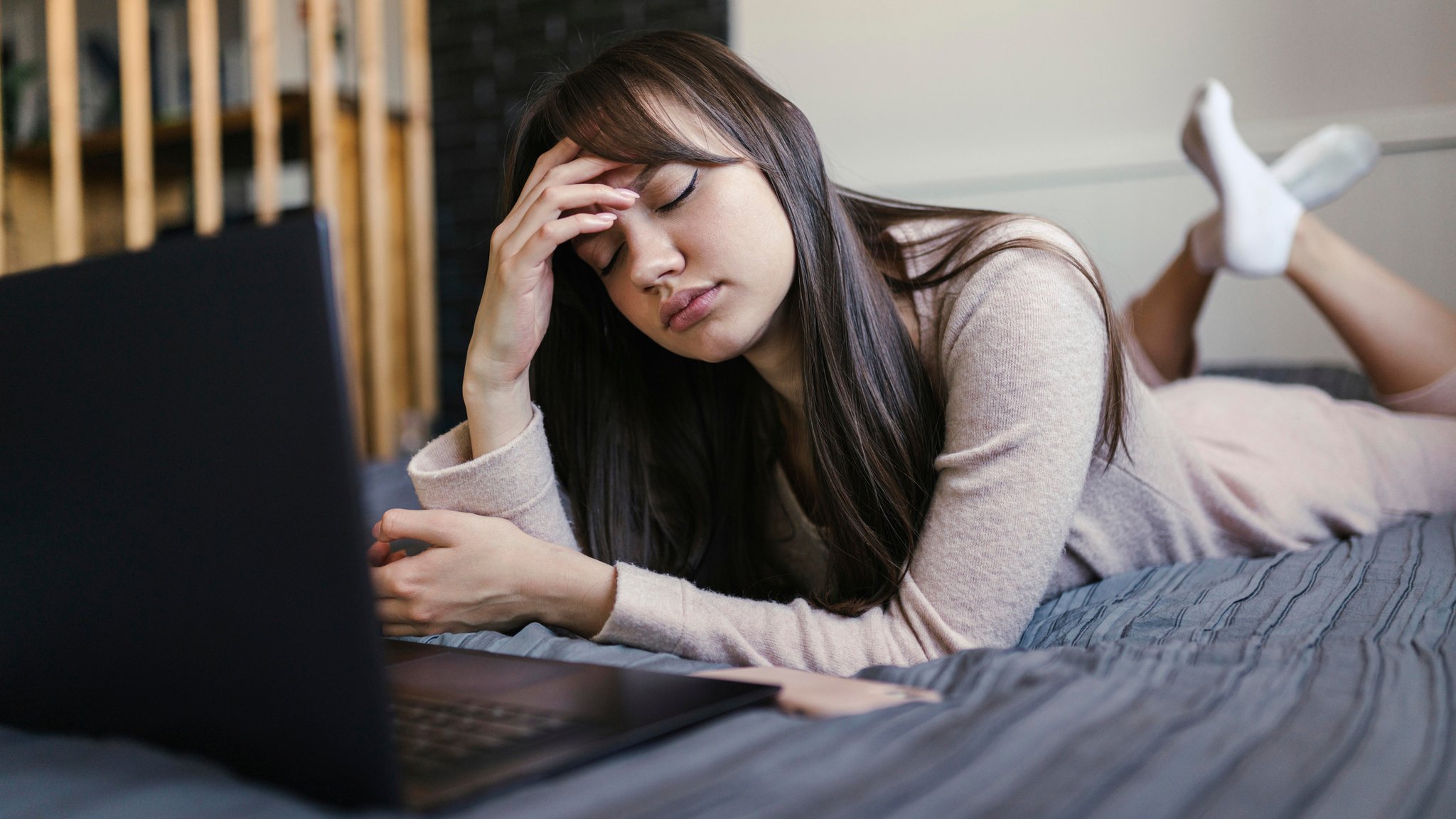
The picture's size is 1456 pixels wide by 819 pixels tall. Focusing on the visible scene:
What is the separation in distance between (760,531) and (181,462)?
824 millimetres

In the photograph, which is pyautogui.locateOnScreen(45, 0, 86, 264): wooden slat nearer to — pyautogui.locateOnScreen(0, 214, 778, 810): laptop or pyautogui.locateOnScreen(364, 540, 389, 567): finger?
pyautogui.locateOnScreen(364, 540, 389, 567): finger

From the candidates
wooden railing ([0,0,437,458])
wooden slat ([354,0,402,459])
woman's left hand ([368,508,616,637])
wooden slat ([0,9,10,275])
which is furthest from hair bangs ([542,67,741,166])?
wooden slat ([354,0,402,459])

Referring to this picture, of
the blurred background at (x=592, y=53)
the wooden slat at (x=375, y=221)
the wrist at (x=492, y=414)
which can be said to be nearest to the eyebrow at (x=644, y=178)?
the wrist at (x=492, y=414)

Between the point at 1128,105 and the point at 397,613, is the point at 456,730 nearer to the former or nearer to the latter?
the point at 397,613

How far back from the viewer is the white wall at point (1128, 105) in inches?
82.3

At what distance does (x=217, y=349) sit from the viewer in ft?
1.41

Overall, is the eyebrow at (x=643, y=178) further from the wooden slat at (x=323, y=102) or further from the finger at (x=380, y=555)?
the wooden slat at (x=323, y=102)

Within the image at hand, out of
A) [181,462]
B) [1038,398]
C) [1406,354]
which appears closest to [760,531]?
[1038,398]

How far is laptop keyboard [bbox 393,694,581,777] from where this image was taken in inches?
19.5

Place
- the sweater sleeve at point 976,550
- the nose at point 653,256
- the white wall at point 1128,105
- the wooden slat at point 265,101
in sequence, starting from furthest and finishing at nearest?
the wooden slat at point 265,101, the white wall at point 1128,105, the nose at point 653,256, the sweater sleeve at point 976,550

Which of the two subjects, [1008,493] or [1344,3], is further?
[1344,3]

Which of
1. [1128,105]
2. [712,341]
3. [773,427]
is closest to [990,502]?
[712,341]

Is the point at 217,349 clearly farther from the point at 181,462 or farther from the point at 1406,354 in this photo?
the point at 1406,354

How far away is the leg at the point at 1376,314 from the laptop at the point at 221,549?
137 cm
